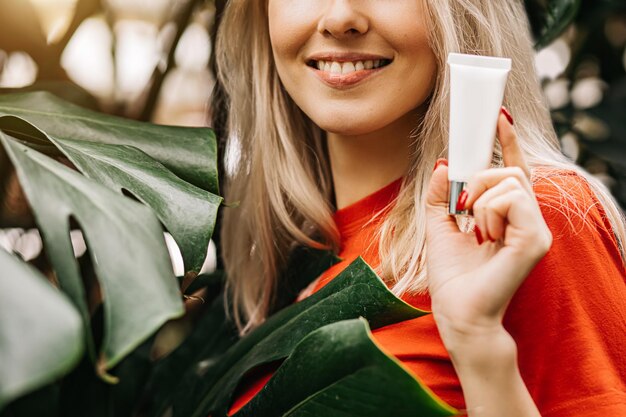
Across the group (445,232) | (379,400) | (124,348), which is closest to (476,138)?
(445,232)

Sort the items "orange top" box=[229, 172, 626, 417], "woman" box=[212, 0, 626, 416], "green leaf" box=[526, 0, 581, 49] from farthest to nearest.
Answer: "green leaf" box=[526, 0, 581, 49] < "orange top" box=[229, 172, 626, 417] < "woman" box=[212, 0, 626, 416]

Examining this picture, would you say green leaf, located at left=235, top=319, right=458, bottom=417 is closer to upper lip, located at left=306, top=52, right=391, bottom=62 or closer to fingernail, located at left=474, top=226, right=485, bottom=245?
fingernail, located at left=474, top=226, right=485, bottom=245

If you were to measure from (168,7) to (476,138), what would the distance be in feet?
3.79

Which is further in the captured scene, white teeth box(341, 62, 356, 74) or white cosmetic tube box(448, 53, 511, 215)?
white teeth box(341, 62, 356, 74)

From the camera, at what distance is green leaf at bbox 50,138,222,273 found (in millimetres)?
756

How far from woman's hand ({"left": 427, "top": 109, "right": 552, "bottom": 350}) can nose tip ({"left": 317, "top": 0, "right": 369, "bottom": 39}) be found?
0.34m

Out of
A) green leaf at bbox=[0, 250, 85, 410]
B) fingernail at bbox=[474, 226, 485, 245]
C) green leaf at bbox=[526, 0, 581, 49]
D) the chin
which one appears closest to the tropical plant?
green leaf at bbox=[0, 250, 85, 410]

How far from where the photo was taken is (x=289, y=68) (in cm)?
123

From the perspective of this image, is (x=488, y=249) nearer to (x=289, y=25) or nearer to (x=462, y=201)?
(x=462, y=201)

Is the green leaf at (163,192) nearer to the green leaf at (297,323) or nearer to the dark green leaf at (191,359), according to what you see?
the green leaf at (297,323)

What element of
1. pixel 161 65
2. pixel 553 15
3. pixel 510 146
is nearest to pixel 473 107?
pixel 510 146

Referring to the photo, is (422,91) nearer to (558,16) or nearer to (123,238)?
(558,16)

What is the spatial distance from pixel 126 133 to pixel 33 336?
1.77ft

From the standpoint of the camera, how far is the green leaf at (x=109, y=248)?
56 cm
